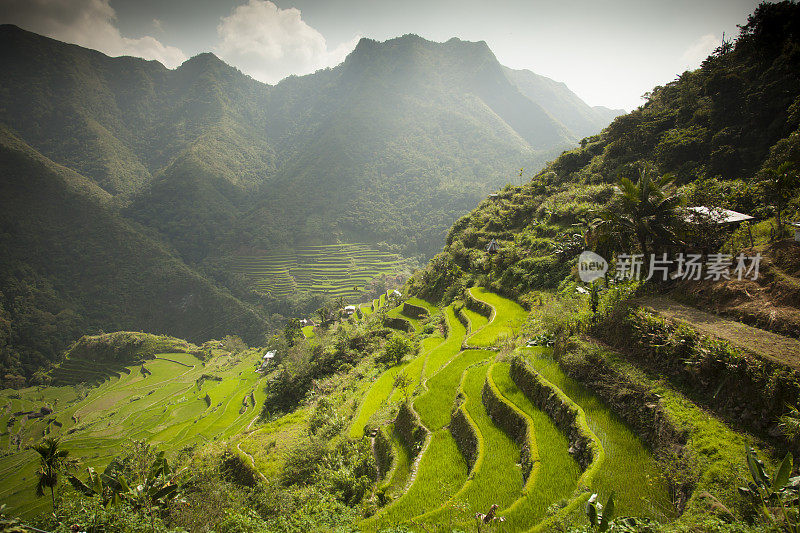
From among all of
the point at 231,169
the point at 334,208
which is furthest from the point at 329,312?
the point at 231,169

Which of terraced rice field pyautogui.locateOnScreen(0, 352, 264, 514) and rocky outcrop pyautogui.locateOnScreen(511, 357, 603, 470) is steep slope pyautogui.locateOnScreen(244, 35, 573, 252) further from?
rocky outcrop pyautogui.locateOnScreen(511, 357, 603, 470)

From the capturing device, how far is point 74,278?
10681cm

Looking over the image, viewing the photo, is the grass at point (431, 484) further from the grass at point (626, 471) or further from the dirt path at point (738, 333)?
the dirt path at point (738, 333)

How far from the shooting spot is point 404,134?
158 m

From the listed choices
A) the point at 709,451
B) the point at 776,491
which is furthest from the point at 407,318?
the point at 776,491

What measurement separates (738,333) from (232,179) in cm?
18410

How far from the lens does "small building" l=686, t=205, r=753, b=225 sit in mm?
11430

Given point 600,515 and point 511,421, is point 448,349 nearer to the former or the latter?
point 511,421

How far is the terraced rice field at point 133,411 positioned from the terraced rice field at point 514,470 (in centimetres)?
3186

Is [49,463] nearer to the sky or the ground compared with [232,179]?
nearer to the ground

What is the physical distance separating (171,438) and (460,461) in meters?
47.2

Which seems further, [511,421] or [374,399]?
[374,399]

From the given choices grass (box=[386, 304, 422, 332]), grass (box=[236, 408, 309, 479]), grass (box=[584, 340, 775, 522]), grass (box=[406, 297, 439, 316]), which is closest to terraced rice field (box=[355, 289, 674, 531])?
grass (box=[584, 340, 775, 522])

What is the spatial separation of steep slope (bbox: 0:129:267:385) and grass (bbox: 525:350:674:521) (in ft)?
312
